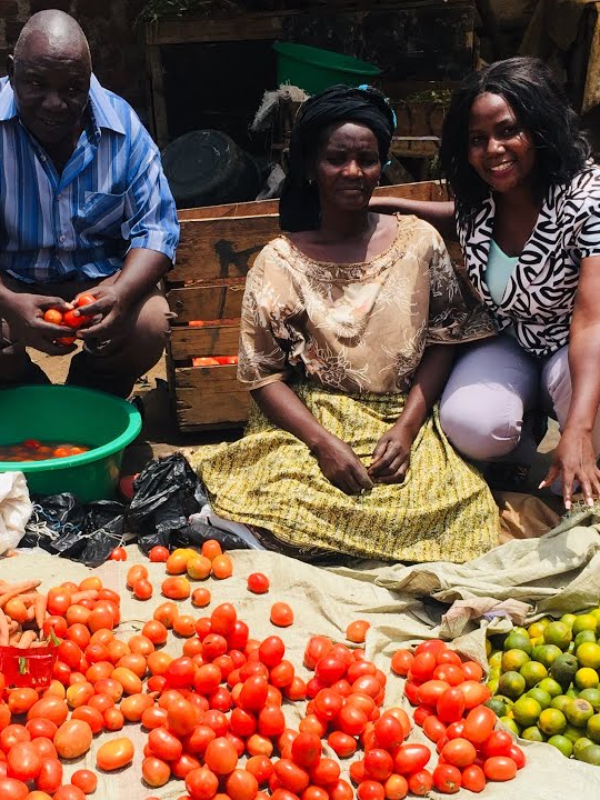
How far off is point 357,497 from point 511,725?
1.03 m

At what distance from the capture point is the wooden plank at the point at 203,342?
426 cm

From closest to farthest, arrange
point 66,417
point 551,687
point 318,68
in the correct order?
1. point 551,687
2. point 66,417
3. point 318,68

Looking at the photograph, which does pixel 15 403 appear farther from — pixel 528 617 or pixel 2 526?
pixel 528 617

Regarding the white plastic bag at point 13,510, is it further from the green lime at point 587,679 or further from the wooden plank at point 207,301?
the green lime at point 587,679

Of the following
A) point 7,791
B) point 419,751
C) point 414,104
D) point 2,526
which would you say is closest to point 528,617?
point 419,751

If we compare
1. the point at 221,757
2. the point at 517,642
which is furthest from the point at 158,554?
the point at 517,642

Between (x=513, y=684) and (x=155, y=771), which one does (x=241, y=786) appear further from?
(x=513, y=684)

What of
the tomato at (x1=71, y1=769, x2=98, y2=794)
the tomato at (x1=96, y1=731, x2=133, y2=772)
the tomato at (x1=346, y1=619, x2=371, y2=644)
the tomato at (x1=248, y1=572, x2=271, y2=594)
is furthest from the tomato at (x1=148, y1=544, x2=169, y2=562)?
the tomato at (x1=71, y1=769, x2=98, y2=794)

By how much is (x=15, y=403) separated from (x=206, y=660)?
1770 millimetres

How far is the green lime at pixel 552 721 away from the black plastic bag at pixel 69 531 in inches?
66.0

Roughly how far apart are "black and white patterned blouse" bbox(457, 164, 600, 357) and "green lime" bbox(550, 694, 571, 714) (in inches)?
58.3

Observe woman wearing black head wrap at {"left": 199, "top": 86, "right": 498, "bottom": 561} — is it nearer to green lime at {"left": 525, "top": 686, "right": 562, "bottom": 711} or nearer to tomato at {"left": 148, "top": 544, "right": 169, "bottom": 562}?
tomato at {"left": 148, "top": 544, "right": 169, "bottom": 562}

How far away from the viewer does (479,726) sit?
2.36 m

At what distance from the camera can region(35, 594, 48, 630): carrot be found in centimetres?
289
